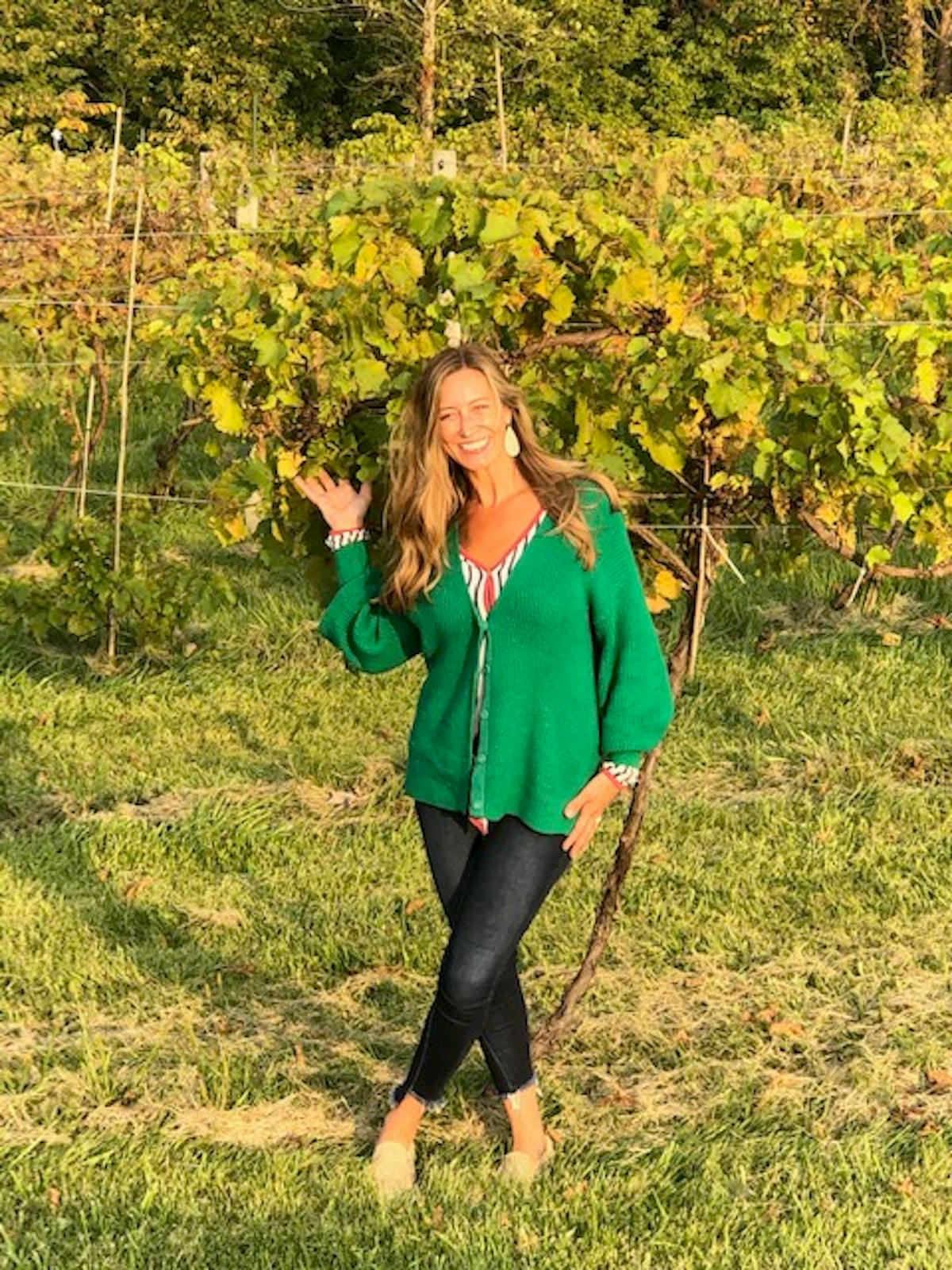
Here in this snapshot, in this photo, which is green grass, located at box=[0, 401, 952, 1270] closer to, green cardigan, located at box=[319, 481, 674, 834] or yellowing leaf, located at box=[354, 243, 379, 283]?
green cardigan, located at box=[319, 481, 674, 834]

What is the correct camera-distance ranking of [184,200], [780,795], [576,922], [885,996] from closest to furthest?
1. [885,996]
2. [576,922]
3. [780,795]
4. [184,200]

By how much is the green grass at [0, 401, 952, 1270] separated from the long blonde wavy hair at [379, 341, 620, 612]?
1278 millimetres

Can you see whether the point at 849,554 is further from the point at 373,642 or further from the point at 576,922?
the point at 373,642

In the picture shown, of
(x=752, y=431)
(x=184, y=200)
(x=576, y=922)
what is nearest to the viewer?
(x=752, y=431)

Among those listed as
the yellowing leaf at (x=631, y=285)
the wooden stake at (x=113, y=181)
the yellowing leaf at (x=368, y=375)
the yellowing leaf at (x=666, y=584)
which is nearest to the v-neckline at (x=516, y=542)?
the yellowing leaf at (x=368, y=375)

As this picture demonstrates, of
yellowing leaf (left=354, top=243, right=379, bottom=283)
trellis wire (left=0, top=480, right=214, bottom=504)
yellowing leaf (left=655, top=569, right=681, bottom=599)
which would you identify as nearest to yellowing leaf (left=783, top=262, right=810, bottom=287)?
yellowing leaf (left=655, top=569, right=681, bottom=599)

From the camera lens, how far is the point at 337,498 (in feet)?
11.3

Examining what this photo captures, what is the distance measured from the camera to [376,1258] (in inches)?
120

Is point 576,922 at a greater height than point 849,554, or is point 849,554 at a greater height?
point 849,554

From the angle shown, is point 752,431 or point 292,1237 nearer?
point 292,1237

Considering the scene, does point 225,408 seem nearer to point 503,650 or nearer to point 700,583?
point 503,650

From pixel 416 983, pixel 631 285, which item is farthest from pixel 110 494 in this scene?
pixel 631 285

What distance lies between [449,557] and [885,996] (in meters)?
1.89

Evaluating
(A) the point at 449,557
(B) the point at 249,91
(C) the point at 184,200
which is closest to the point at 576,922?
(A) the point at 449,557
